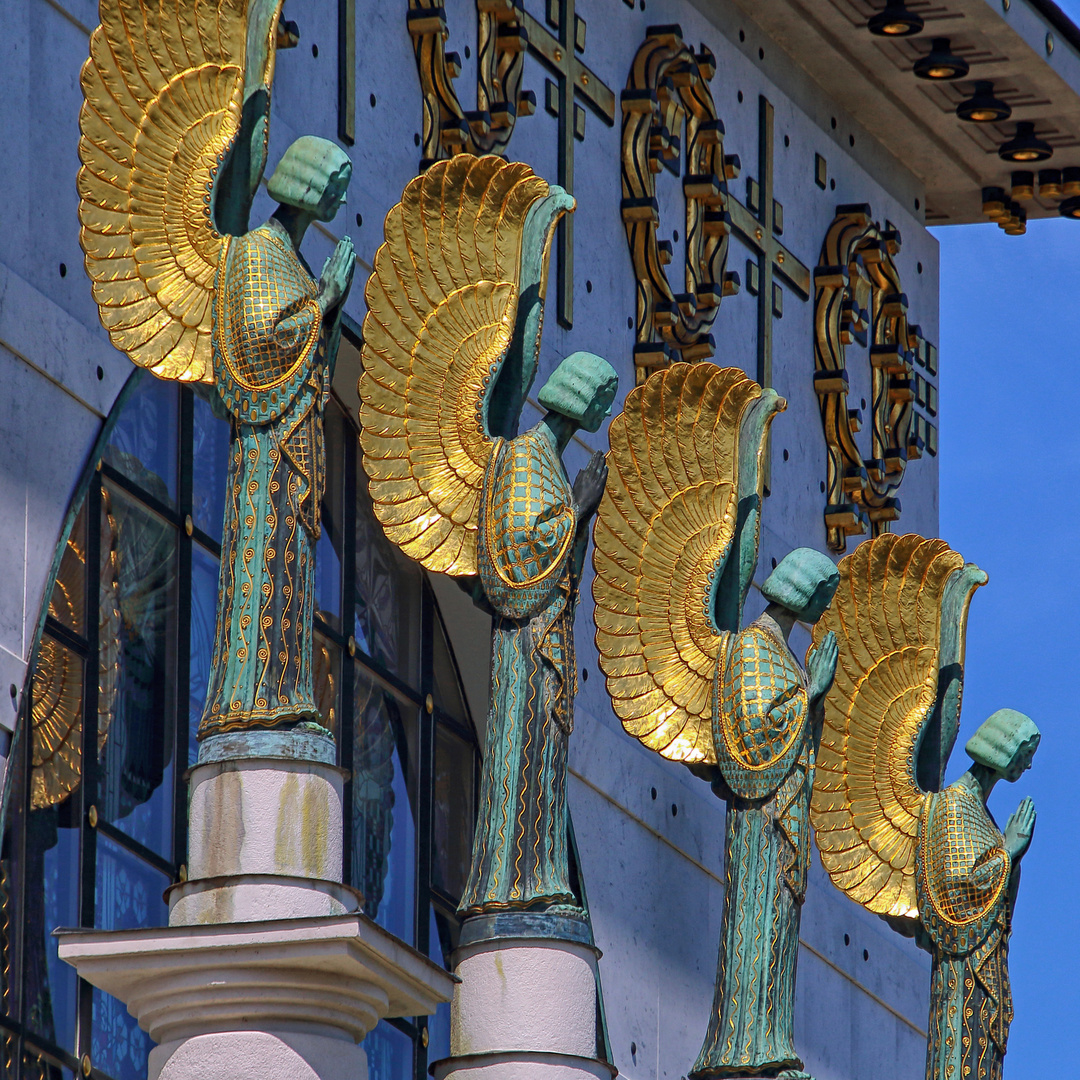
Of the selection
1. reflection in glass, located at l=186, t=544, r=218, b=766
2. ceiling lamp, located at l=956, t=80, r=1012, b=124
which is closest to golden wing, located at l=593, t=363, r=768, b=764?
reflection in glass, located at l=186, t=544, r=218, b=766

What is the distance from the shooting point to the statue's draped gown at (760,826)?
14.5 meters

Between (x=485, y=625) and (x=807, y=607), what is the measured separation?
74.0 inches

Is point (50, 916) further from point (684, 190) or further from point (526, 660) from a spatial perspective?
point (684, 190)

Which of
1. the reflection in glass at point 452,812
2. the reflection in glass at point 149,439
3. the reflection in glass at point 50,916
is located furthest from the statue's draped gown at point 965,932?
the reflection in glass at point 50,916

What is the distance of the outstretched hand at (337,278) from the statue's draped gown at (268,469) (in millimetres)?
59

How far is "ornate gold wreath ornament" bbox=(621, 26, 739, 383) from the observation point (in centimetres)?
1772

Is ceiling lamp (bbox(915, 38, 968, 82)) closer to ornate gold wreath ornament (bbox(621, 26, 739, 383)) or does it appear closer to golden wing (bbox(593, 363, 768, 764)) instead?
ornate gold wreath ornament (bbox(621, 26, 739, 383))

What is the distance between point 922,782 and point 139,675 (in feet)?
14.6

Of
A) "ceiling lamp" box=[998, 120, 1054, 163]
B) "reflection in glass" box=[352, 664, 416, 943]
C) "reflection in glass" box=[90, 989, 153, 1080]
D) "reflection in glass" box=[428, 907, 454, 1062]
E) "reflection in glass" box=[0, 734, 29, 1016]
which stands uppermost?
"ceiling lamp" box=[998, 120, 1054, 163]

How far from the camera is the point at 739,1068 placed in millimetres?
14328

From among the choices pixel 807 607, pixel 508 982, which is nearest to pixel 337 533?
pixel 807 607

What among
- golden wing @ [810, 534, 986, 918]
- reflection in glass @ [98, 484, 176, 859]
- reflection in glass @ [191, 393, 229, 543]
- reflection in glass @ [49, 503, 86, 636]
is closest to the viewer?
reflection in glass @ [49, 503, 86, 636]

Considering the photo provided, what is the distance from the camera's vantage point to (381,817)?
15.5 metres

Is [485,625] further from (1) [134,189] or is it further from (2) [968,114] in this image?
(2) [968,114]
